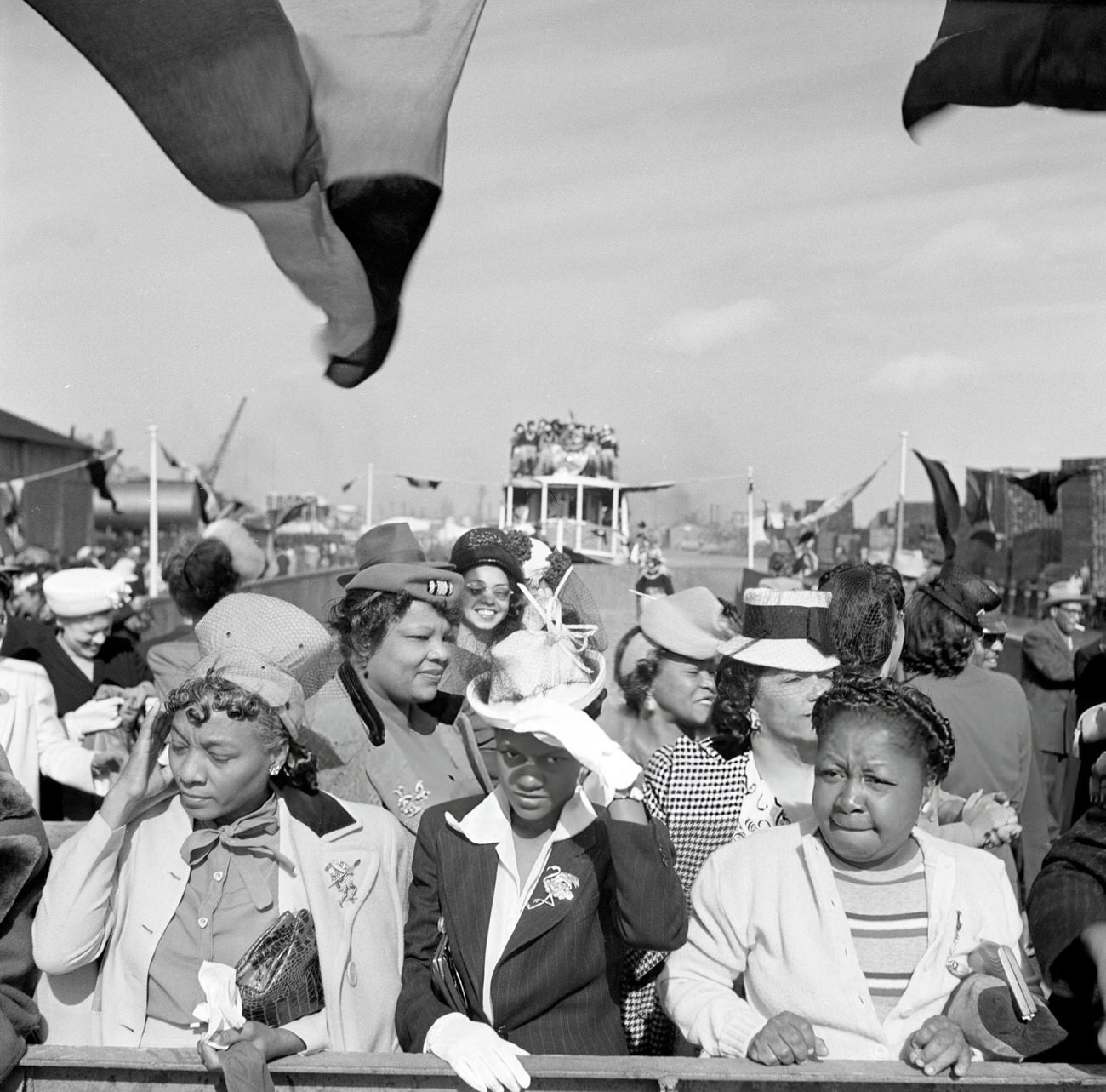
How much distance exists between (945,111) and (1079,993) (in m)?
4.28

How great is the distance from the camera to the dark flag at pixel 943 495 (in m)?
13.4

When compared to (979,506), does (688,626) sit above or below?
below

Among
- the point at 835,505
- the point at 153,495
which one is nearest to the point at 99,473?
the point at 153,495

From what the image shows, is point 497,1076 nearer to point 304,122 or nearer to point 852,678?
point 852,678

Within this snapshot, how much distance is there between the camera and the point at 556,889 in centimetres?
246

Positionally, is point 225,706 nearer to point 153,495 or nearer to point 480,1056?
point 480,1056

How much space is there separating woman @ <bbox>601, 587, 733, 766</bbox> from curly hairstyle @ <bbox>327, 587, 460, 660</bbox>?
31.7 inches

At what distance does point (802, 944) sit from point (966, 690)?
1.91 meters

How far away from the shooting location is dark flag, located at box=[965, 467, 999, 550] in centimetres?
1377

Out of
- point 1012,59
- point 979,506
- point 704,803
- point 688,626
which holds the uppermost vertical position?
point 1012,59

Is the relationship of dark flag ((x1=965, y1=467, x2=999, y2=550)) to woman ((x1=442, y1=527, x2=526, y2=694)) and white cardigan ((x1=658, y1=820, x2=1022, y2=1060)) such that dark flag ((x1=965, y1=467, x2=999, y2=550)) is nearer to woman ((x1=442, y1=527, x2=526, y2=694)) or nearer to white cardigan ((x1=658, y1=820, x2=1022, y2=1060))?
woman ((x1=442, y1=527, x2=526, y2=694))

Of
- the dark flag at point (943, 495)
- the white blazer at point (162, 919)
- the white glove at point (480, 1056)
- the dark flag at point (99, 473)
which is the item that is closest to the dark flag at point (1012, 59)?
the white blazer at point (162, 919)

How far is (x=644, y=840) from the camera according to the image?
2.32m

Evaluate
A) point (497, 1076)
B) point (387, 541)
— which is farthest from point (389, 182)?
point (497, 1076)
